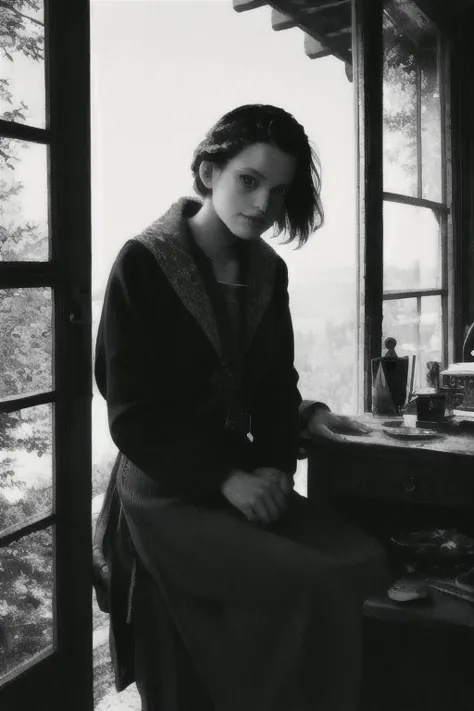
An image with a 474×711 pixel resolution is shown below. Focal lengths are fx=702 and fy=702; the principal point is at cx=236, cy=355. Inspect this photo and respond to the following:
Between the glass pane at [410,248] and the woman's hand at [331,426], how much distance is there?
999 mm

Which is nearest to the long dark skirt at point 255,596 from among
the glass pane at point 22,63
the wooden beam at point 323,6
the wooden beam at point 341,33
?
the glass pane at point 22,63

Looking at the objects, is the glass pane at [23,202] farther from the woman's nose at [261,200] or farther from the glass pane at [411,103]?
the glass pane at [411,103]

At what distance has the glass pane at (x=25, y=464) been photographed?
5.34ft

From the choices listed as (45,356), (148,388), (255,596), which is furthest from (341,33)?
(255,596)

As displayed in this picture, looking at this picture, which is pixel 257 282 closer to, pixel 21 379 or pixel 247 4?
pixel 21 379

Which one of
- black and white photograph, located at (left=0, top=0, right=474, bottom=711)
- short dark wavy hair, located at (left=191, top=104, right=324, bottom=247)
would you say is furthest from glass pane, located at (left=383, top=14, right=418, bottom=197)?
short dark wavy hair, located at (left=191, top=104, right=324, bottom=247)

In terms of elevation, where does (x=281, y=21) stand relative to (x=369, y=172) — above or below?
above

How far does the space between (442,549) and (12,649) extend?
42.4 inches

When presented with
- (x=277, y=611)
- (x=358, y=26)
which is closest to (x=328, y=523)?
(x=277, y=611)

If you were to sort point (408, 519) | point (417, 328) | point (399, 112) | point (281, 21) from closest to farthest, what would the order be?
point (408, 519)
point (399, 112)
point (417, 328)
point (281, 21)

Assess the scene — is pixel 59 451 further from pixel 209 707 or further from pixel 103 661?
pixel 103 661

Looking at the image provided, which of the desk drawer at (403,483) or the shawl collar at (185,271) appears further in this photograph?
the desk drawer at (403,483)

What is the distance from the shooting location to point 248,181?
162 centimetres

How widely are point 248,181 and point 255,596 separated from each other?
0.91 meters
